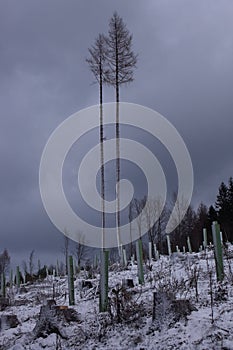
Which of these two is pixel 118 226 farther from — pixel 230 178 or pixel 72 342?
pixel 230 178

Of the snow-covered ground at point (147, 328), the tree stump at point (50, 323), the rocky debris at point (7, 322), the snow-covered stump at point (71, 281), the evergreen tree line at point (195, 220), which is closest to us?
the snow-covered ground at point (147, 328)

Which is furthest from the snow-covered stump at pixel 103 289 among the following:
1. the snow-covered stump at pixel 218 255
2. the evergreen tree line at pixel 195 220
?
the evergreen tree line at pixel 195 220

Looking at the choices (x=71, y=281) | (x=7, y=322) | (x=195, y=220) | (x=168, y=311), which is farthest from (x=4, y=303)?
(x=195, y=220)

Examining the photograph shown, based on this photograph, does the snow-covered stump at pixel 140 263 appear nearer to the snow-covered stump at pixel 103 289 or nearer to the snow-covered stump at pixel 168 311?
the snow-covered stump at pixel 103 289

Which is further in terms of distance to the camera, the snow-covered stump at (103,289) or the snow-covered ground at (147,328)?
the snow-covered stump at (103,289)

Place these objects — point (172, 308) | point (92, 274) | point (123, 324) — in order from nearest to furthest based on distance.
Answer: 1. point (172, 308)
2. point (123, 324)
3. point (92, 274)

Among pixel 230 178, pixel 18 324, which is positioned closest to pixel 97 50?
pixel 18 324

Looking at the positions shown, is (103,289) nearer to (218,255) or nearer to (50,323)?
(50,323)

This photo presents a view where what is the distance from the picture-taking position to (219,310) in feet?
18.4

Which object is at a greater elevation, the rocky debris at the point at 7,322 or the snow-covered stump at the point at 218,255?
the snow-covered stump at the point at 218,255

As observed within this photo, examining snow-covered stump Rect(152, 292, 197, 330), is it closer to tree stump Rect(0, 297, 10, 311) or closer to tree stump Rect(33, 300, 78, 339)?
tree stump Rect(33, 300, 78, 339)

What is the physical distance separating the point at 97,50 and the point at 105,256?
12.4 metres

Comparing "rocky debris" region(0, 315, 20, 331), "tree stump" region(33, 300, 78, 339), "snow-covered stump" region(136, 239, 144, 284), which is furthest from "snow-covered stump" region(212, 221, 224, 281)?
"rocky debris" region(0, 315, 20, 331)

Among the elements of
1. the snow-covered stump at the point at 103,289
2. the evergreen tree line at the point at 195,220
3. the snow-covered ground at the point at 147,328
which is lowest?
the snow-covered ground at the point at 147,328
